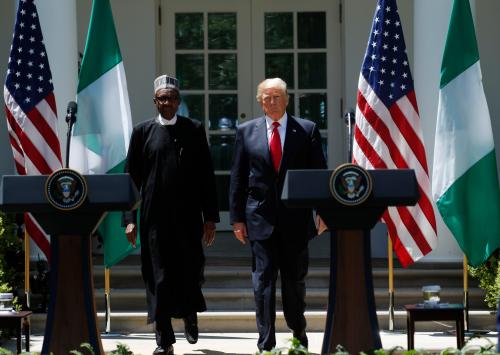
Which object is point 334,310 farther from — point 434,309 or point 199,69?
point 199,69

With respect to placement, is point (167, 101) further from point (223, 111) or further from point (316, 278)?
point (223, 111)

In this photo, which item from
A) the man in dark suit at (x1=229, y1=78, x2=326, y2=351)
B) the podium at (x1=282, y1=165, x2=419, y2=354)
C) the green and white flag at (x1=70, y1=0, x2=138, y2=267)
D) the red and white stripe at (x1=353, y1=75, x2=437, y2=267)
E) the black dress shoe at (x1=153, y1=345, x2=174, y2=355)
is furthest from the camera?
the green and white flag at (x1=70, y1=0, x2=138, y2=267)

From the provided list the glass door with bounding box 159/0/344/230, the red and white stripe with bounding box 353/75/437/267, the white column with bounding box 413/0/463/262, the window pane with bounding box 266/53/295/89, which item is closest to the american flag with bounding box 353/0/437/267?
the red and white stripe with bounding box 353/75/437/267

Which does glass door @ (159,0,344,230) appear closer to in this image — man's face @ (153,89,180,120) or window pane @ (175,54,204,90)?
window pane @ (175,54,204,90)

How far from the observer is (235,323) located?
9070mm

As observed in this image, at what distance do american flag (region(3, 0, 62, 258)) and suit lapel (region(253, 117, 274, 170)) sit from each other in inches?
85.5

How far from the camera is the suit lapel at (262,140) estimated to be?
24.3 ft

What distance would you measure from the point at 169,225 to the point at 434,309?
1.90 metres

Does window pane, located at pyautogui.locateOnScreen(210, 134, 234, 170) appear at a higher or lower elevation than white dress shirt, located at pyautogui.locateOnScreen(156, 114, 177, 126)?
lower

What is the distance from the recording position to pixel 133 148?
25.1ft

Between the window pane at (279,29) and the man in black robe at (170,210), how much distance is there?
5042 mm

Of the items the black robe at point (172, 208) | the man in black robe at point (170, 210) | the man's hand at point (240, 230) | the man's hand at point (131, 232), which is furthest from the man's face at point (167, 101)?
the man's hand at point (240, 230)

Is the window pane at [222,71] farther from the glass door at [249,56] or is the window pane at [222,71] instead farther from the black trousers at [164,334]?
the black trousers at [164,334]

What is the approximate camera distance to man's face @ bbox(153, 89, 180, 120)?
24.7 ft
